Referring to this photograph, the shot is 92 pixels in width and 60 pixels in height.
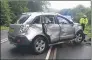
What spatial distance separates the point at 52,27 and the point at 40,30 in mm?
521

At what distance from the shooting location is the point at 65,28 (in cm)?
636

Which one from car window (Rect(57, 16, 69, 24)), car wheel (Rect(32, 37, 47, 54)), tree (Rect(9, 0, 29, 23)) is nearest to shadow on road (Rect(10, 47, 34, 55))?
car wheel (Rect(32, 37, 47, 54))

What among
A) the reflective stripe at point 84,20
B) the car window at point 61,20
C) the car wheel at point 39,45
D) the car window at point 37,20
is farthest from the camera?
the reflective stripe at point 84,20

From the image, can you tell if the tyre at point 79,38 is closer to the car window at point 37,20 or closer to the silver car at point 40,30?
the silver car at point 40,30

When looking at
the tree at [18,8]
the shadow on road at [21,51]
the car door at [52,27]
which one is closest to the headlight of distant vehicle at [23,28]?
the car door at [52,27]

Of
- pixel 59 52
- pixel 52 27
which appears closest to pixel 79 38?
pixel 59 52

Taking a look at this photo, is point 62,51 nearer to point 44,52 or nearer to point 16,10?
point 44,52

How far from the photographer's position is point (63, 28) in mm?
6285

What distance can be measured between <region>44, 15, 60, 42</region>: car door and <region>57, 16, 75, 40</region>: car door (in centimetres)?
22

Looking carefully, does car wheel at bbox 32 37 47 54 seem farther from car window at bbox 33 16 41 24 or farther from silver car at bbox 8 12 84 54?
car window at bbox 33 16 41 24

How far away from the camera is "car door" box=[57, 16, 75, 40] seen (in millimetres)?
6238

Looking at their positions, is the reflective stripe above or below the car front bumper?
above

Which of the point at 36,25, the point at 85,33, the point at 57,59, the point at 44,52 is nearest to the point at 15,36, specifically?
the point at 36,25

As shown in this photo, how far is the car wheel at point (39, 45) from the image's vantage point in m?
5.40
